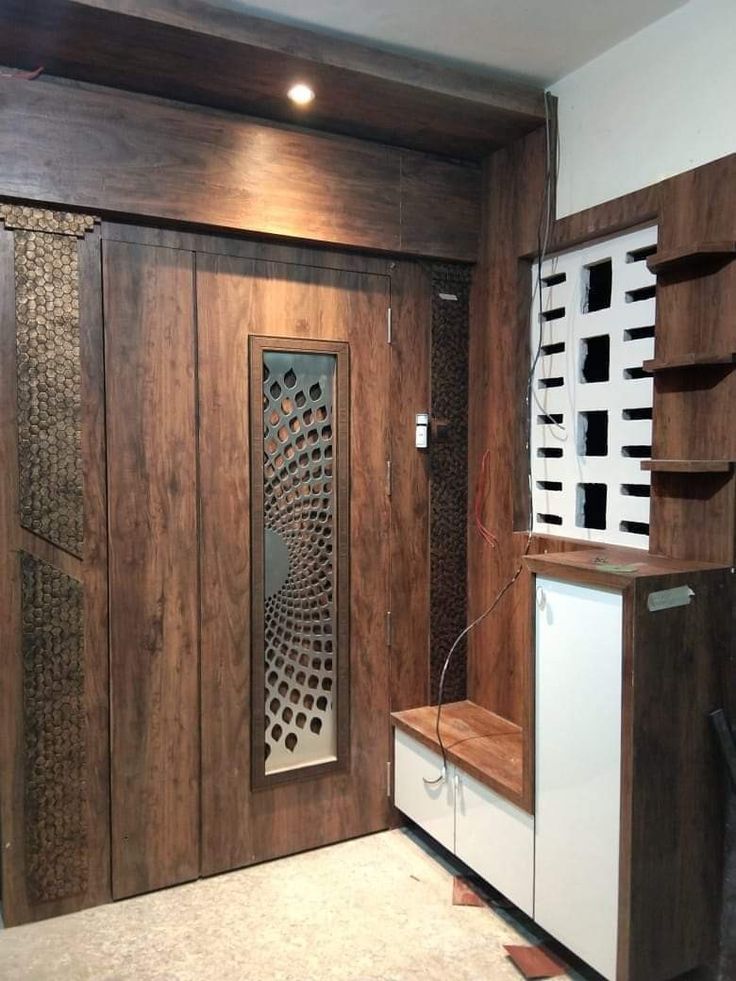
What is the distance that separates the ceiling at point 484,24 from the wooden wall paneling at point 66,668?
3.13 feet

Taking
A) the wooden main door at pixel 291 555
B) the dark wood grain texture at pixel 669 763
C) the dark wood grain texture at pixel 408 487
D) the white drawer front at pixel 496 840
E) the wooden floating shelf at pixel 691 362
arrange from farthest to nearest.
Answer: the dark wood grain texture at pixel 408 487 < the wooden main door at pixel 291 555 < the white drawer front at pixel 496 840 < the wooden floating shelf at pixel 691 362 < the dark wood grain texture at pixel 669 763

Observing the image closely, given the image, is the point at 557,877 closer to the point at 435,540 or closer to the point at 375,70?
the point at 435,540

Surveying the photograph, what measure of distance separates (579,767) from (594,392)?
47.1 inches

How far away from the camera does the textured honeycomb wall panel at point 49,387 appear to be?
219 centimetres

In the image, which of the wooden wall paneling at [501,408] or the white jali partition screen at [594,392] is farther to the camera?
the wooden wall paneling at [501,408]

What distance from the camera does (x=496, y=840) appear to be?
2.28 m

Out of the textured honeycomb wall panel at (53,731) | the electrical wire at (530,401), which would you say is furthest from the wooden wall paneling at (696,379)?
the textured honeycomb wall panel at (53,731)

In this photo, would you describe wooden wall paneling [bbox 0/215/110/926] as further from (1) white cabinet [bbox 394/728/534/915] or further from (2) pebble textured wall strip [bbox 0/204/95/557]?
(1) white cabinet [bbox 394/728/534/915]

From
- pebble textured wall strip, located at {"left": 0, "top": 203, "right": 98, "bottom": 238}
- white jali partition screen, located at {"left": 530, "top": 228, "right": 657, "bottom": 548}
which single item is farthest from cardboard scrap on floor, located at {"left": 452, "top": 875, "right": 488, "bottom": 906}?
pebble textured wall strip, located at {"left": 0, "top": 203, "right": 98, "bottom": 238}

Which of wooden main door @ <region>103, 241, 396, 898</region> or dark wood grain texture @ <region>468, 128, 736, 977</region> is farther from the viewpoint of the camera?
wooden main door @ <region>103, 241, 396, 898</region>

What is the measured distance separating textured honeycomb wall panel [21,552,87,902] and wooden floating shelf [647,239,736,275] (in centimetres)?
198

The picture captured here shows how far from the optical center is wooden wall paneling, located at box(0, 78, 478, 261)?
2.15m

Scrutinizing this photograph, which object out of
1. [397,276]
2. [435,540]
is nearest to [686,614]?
[435,540]

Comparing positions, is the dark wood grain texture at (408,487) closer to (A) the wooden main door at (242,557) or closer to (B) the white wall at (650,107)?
(A) the wooden main door at (242,557)
